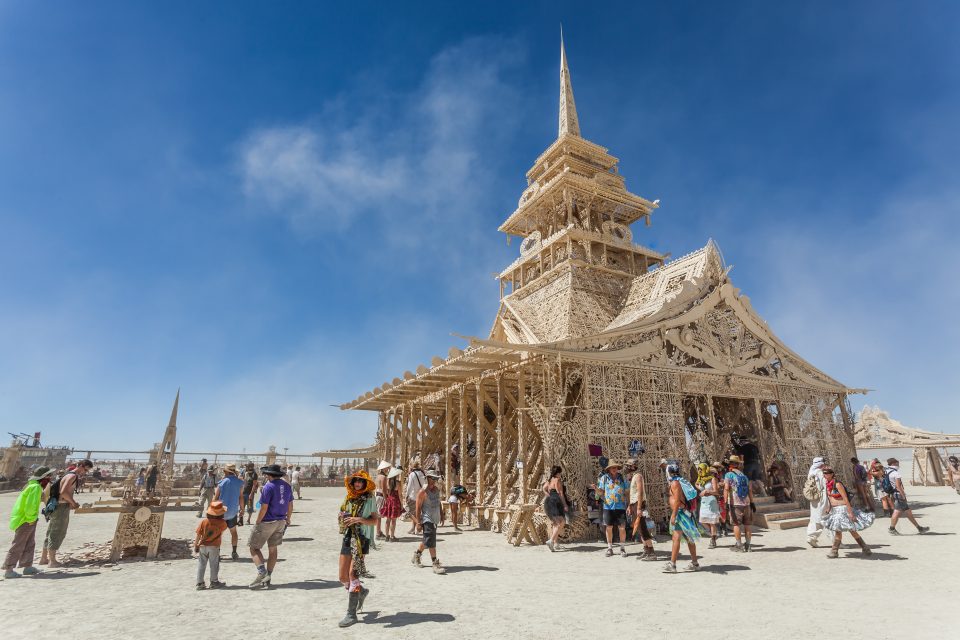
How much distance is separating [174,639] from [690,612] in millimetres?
5616

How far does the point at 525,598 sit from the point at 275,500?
149 inches

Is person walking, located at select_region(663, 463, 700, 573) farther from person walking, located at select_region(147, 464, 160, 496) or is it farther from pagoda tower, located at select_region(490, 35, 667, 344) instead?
person walking, located at select_region(147, 464, 160, 496)

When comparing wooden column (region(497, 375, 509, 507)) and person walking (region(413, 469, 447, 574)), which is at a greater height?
wooden column (region(497, 375, 509, 507))

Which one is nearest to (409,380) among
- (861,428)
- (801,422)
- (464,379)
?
(464,379)

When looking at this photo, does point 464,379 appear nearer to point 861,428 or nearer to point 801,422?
point 801,422

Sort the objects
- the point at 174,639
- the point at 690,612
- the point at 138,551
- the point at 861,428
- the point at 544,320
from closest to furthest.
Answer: the point at 174,639 < the point at 690,612 < the point at 138,551 < the point at 544,320 < the point at 861,428

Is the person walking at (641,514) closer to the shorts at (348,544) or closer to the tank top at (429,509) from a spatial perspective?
the tank top at (429,509)

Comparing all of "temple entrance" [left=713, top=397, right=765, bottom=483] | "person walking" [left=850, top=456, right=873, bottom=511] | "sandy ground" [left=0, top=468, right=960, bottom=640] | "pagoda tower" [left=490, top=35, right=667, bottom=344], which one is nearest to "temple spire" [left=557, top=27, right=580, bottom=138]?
"pagoda tower" [left=490, top=35, right=667, bottom=344]

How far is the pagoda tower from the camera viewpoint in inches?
762

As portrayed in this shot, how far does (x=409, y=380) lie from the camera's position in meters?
16.7

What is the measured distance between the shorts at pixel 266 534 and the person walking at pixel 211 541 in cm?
44

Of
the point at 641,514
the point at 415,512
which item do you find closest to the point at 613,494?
the point at 641,514

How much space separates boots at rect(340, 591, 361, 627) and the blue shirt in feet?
14.1

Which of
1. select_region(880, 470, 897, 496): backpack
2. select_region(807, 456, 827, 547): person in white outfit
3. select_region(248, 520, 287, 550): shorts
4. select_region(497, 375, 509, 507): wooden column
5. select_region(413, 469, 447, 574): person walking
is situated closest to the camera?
select_region(248, 520, 287, 550): shorts
